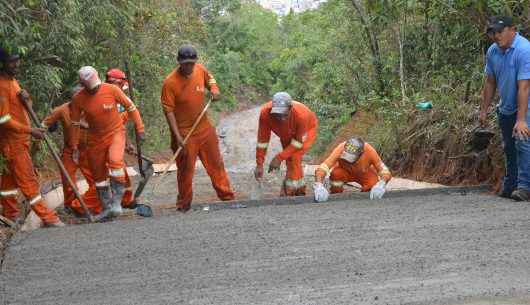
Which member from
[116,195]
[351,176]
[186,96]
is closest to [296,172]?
[351,176]

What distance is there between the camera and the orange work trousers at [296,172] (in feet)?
28.7

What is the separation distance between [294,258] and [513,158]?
9.55 ft

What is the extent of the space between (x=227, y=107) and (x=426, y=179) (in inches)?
897

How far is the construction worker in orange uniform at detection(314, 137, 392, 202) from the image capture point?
7.77 meters

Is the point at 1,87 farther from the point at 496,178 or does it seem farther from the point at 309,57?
the point at 309,57

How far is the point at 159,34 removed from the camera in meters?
17.4

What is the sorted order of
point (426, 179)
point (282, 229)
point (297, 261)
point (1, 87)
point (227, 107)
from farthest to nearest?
point (227, 107), point (426, 179), point (1, 87), point (282, 229), point (297, 261)

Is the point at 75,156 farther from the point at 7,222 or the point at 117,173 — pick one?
the point at 7,222

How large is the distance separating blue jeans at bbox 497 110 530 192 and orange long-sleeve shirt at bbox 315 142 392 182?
1.32 metres

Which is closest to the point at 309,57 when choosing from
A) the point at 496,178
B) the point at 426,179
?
the point at 426,179

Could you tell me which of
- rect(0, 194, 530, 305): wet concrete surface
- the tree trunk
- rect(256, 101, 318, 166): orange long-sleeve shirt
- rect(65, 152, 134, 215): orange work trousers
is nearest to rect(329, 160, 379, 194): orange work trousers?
rect(256, 101, 318, 166): orange long-sleeve shirt

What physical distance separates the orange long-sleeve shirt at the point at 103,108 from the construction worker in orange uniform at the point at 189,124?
500mm

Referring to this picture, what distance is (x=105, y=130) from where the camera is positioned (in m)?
8.00

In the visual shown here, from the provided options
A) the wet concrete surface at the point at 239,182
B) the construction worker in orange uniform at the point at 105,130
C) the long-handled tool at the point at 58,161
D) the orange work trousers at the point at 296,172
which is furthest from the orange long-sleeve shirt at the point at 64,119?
the orange work trousers at the point at 296,172
